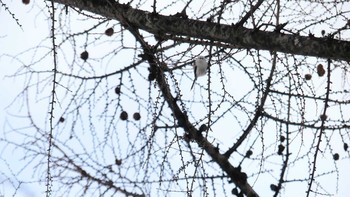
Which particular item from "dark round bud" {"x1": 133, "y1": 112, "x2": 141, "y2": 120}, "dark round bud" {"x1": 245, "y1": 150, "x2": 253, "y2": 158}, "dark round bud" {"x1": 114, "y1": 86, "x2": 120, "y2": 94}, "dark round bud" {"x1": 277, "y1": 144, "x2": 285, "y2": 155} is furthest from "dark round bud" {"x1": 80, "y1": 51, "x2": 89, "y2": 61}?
"dark round bud" {"x1": 277, "y1": 144, "x2": 285, "y2": 155}

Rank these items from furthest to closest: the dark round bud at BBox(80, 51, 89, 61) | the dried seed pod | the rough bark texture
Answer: the dark round bud at BBox(80, 51, 89, 61), the dried seed pod, the rough bark texture

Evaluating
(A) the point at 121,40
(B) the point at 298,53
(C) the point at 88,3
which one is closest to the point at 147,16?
(C) the point at 88,3

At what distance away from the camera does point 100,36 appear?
3.05 meters

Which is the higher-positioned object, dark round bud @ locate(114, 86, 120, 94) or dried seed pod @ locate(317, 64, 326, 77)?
dark round bud @ locate(114, 86, 120, 94)

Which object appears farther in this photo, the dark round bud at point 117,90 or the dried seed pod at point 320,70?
the dark round bud at point 117,90

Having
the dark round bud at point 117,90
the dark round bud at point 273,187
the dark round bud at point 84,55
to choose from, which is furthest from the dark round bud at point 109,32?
the dark round bud at point 273,187

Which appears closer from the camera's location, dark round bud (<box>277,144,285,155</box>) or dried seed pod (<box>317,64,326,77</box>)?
dried seed pod (<box>317,64,326,77</box>)

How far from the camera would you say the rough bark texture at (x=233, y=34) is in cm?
206

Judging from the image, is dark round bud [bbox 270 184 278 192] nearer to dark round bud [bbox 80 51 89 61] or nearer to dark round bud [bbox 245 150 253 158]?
dark round bud [bbox 245 150 253 158]

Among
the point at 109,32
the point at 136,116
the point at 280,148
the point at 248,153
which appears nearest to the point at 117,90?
the point at 136,116

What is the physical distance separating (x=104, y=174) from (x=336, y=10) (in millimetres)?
1869

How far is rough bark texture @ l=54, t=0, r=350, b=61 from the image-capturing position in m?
2.06

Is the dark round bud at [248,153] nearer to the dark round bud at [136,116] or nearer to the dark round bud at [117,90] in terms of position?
the dark round bud at [136,116]

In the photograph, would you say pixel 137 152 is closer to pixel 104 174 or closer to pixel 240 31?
pixel 104 174
